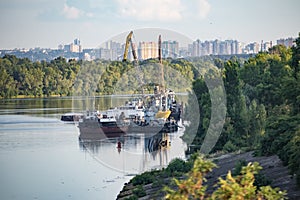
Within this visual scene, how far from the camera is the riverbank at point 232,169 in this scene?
11164mm

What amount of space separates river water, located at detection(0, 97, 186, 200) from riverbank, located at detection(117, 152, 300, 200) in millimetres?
875

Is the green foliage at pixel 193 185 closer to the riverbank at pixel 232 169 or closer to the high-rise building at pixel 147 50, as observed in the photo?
the riverbank at pixel 232 169

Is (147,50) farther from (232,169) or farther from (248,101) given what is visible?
(232,169)

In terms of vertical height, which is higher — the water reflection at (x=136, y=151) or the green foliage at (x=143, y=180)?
the green foliage at (x=143, y=180)

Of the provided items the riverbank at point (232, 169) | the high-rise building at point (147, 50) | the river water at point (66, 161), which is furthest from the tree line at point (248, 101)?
the high-rise building at point (147, 50)

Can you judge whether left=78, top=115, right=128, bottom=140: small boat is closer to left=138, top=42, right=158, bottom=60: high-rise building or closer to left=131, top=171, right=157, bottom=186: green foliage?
left=138, top=42, right=158, bottom=60: high-rise building

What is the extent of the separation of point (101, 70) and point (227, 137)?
122 feet

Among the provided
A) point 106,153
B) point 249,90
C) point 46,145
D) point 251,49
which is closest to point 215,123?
point 249,90

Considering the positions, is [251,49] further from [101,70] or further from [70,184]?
[70,184]

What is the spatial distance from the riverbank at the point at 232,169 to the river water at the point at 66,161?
0.87m

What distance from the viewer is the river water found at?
15950 millimetres

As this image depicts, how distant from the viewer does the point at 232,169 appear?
1478 cm

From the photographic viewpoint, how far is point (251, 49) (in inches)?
3511

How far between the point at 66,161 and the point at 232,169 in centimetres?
787
